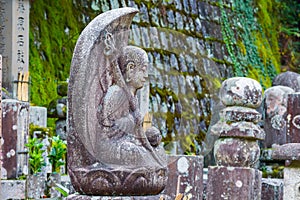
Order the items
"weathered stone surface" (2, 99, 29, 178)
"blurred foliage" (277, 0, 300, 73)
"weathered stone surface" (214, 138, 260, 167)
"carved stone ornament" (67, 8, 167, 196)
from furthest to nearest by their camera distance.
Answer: "blurred foliage" (277, 0, 300, 73), "weathered stone surface" (214, 138, 260, 167), "weathered stone surface" (2, 99, 29, 178), "carved stone ornament" (67, 8, 167, 196)

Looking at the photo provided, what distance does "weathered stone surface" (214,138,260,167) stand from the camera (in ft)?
26.3

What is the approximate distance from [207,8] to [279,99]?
17.2 ft

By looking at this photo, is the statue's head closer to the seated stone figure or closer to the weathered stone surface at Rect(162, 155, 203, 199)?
the seated stone figure

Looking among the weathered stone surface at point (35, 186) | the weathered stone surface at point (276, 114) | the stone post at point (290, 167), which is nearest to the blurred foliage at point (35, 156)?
the weathered stone surface at point (35, 186)

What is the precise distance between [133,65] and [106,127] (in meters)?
0.49

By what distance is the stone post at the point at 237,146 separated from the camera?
7910 millimetres

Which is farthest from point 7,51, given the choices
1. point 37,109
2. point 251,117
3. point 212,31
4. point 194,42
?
point 212,31

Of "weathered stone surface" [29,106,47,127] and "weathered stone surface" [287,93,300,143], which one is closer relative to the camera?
"weathered stone surface" [287,93,300,143]

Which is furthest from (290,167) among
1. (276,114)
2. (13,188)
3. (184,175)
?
(276,114)

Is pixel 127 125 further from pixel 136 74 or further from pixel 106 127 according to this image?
pixel 136 74

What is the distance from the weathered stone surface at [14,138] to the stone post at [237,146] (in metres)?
1.84

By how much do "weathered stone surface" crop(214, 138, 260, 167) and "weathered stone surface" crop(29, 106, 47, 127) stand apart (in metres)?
2.30

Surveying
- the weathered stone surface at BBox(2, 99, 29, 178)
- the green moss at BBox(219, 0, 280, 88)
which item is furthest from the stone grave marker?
the green moss at BBox(219, 0, 280, 88)

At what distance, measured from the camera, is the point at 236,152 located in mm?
8039
